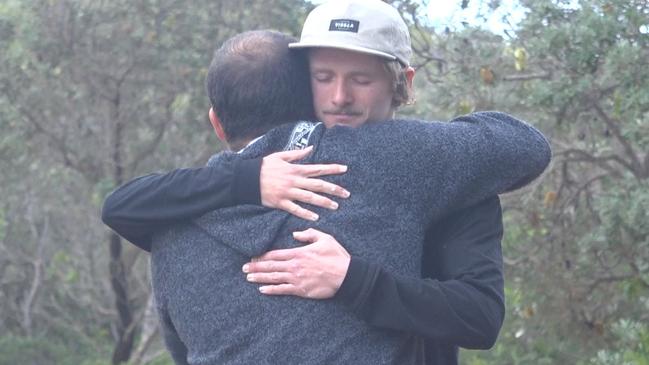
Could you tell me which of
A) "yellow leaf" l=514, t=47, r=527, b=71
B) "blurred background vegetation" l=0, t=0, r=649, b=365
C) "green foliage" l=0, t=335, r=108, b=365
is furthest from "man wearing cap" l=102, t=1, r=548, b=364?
"green foliage" l=0, t=335, r=108, b=365

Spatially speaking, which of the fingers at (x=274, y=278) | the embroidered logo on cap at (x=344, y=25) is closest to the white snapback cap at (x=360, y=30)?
the embroidered logo on cap at (x=344, y=25)

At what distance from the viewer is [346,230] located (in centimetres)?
256

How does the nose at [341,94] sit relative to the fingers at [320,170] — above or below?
above

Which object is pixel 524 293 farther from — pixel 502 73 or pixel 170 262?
pixel 170 262

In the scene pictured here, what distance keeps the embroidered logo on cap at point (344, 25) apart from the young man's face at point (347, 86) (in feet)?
0.16

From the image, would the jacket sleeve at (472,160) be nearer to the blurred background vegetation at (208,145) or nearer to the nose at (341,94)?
the nose at (341,94)

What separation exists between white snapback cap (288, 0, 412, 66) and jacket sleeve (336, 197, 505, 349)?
1.47ft

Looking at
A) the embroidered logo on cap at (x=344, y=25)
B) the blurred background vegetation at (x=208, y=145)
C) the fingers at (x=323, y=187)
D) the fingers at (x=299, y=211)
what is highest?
the embroidered logo on cap at (x=344, y=25)

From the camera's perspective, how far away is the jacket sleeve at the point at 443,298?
98.1 inches

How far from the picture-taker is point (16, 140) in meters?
10.5

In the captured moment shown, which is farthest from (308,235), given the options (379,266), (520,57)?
(520,57)

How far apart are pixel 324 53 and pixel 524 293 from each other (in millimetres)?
5415

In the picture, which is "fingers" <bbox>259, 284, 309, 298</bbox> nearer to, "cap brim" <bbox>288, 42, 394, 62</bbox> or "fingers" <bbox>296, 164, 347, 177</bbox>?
"fingers" <bbox>296, 164, 347, 177</bbox>

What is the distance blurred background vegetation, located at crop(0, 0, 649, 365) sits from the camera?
6480 millimetres
